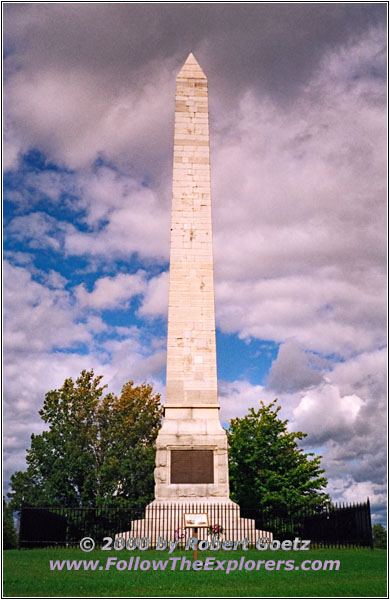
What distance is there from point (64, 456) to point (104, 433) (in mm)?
3191

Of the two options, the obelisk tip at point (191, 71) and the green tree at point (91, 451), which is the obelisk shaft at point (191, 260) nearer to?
the obelisk tip at point (191, 71)

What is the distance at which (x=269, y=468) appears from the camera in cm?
3356

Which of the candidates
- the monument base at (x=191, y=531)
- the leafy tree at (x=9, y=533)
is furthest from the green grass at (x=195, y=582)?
the leafy tree at (x=9, y=533)

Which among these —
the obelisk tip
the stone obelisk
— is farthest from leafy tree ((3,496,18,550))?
the obelisk tip

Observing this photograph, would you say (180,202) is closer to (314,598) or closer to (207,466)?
(207,466)

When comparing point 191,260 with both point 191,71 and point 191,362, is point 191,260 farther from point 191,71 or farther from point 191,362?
point 191,71

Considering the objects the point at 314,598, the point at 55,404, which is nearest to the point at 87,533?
the point at 55,404

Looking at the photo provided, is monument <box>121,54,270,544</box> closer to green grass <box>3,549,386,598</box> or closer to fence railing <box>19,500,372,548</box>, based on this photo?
fence railing <box>19,500,372,548</box>

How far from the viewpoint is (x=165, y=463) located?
805 inches

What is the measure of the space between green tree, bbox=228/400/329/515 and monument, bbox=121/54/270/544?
1156 cm

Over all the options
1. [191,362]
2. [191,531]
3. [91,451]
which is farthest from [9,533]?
[191,531]

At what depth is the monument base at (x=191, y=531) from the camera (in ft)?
60.6

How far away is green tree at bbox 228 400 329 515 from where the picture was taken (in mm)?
31344

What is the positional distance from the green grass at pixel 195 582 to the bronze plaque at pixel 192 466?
680cm
